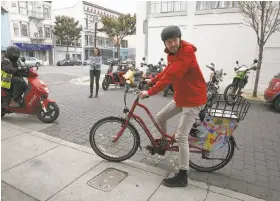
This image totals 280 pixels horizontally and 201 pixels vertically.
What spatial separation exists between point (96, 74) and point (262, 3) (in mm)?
6506

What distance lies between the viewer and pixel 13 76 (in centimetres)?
507

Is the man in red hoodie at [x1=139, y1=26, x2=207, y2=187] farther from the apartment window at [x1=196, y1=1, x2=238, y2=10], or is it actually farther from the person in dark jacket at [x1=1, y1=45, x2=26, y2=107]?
the apartment window at [x1=196, y1=1, x2=238, y2=10]

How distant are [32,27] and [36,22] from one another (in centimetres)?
112

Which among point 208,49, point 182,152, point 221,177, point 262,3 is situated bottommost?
point 221,177

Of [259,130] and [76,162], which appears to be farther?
[259,130]

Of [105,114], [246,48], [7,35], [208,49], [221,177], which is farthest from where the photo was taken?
[7,35]

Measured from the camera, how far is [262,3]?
326 inches

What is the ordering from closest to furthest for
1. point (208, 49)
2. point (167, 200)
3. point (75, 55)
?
point (167, 200), point (208, 49), point (75, 55)

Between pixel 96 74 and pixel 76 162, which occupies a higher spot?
pixel 96 74

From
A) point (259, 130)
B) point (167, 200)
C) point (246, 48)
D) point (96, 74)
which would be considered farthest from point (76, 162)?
point (246, 48)

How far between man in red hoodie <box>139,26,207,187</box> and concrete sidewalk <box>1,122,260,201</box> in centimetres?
25

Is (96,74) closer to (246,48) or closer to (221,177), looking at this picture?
(221,177)

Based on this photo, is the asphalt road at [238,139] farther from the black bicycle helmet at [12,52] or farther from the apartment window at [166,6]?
the apartment window at [166,6]

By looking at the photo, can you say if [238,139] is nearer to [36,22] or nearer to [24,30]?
[24,30]
